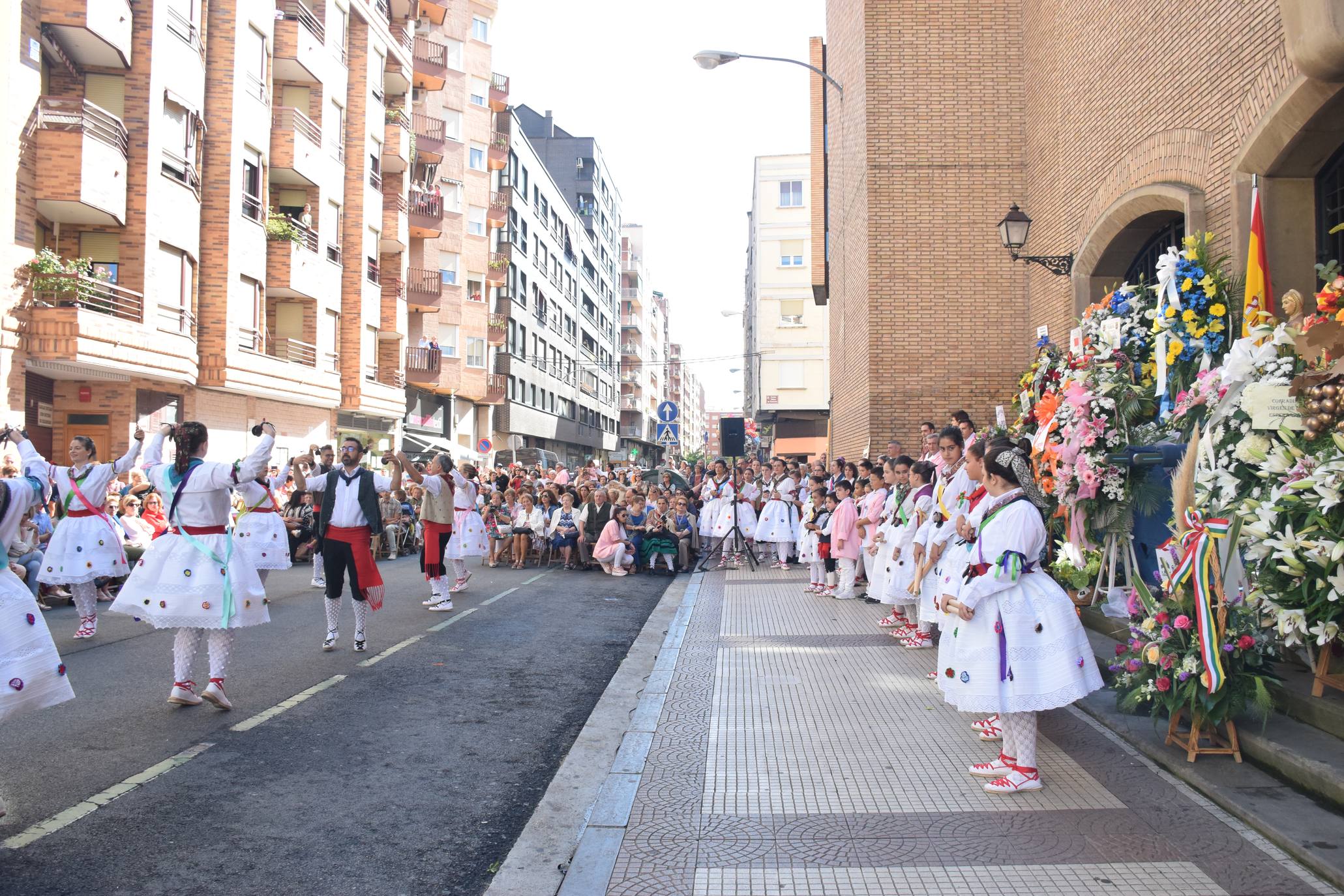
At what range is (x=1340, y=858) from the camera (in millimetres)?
3979

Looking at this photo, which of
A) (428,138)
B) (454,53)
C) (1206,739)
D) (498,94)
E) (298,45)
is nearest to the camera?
(1206,739)

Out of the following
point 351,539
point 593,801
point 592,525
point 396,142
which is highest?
point 396,142

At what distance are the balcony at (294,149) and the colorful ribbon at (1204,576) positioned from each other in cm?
2699

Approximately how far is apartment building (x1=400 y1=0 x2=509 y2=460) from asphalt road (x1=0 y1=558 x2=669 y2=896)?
3011 centimetres

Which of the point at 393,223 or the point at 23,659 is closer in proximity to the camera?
the point at 23,659

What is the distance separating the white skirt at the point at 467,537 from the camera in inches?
562

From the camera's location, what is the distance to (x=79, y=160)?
18422mm

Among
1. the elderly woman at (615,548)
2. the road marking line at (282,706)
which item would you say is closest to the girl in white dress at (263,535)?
the road marking line at (282,706)

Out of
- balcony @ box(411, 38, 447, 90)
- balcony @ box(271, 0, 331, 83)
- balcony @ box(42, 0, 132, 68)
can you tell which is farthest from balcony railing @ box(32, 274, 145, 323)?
balcony @ box(411, 38, 447, 90)

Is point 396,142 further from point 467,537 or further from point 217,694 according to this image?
point 217,694

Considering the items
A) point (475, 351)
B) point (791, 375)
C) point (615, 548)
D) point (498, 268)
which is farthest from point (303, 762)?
point (498, 268)

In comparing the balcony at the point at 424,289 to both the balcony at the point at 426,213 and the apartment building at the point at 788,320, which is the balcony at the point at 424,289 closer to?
the balcony at the point at 426,213

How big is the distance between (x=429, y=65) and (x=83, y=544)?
1437 inches

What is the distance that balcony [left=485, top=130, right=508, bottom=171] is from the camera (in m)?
47.8
